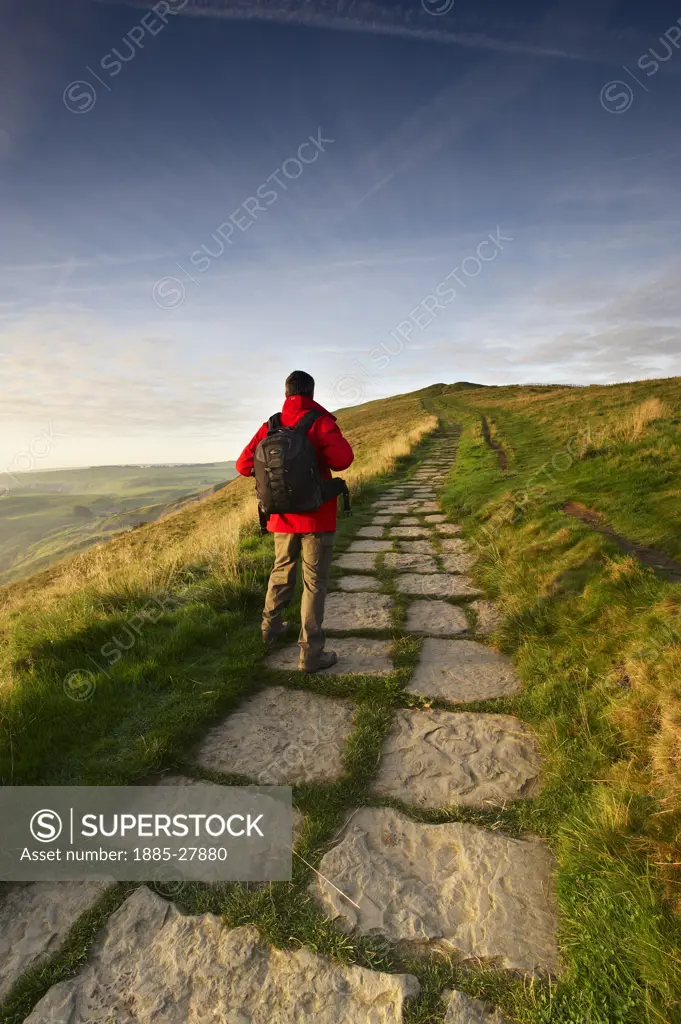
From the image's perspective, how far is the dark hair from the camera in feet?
12.7

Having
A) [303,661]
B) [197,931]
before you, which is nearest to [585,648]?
[303,661]

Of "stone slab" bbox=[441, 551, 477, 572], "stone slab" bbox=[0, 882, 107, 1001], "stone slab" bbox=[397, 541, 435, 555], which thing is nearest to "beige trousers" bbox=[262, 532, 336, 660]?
"stone slab" bbox=[0, 882, 107, 1001]

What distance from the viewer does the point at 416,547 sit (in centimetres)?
716

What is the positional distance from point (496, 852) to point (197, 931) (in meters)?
1.31

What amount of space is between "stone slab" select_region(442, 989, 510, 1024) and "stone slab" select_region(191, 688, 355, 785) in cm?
118

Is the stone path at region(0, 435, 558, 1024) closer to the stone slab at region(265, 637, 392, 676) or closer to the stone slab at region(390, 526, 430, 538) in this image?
the stone slab at region(265, 637, 392, 676)

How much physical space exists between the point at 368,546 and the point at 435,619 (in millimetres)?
2728

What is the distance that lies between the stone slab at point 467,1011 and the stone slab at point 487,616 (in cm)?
296

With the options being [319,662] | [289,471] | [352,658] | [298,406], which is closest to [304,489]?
[289,471]

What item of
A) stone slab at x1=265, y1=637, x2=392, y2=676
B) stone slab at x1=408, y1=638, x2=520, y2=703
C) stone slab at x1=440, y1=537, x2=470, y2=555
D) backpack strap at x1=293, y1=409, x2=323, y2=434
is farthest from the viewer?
stone slab at x1=440, y1=537, x2=470, y2=555

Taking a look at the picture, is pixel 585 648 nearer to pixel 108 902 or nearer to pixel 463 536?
pixel 108 902

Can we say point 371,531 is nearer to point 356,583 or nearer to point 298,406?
point 356,583

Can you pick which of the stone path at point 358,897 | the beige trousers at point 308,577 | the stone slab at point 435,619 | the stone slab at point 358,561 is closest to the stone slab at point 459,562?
the stone slab at point 358,561

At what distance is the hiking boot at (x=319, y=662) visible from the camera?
387cm
